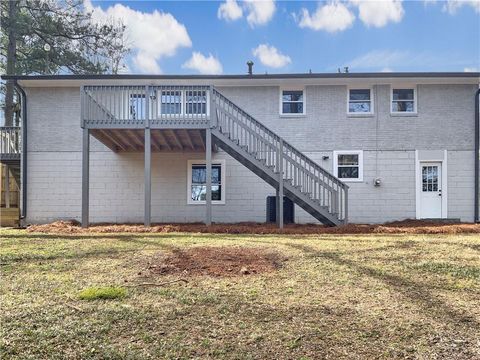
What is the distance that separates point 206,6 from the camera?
47.4ft

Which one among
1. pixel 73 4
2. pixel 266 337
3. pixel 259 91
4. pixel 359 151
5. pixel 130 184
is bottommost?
pixel 266 337

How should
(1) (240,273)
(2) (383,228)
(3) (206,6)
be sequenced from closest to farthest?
(1) (240,273)
(2) (383,228)
(3) (206,6)

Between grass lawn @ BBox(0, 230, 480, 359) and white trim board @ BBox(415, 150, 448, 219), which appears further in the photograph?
white trim board @ BBox(415, 150, 448, 219)

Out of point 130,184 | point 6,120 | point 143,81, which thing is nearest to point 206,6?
point 143,81

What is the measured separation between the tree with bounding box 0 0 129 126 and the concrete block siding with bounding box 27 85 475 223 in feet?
25.3

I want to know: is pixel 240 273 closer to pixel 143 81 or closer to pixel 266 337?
pixel 266 337

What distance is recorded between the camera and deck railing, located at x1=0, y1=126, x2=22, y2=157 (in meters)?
12.8

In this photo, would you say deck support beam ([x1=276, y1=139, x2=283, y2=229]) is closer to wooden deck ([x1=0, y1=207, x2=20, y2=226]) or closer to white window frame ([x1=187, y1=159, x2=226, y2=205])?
white window frame ([x1=187, y1=159, x2=226, y2=205])

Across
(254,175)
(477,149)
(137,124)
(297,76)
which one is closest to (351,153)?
(297,76)

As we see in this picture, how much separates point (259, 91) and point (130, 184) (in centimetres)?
520

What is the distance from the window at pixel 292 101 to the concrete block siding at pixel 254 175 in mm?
261

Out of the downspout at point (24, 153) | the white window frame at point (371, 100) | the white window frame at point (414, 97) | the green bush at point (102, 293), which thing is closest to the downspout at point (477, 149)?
the white window frame at point (414, 97)

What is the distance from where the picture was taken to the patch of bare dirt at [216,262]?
4863 mm

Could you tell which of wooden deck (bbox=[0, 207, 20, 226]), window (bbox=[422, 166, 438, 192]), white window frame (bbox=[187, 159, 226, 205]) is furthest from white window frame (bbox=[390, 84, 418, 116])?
wooden deck (bbox=[0, 207, 20, 226])
